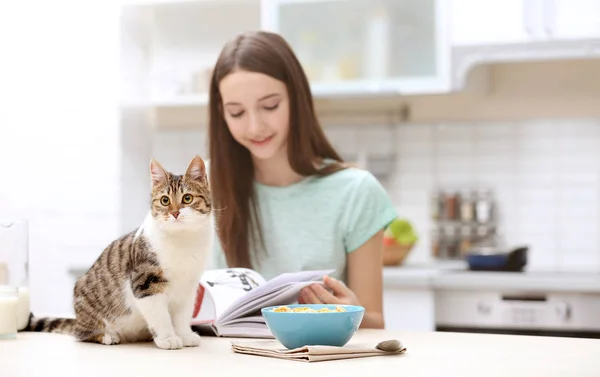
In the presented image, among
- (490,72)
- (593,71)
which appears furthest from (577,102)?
(490,72)

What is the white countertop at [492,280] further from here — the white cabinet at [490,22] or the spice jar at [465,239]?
the white cabinet at [490,22]

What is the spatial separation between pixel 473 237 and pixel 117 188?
1.54m

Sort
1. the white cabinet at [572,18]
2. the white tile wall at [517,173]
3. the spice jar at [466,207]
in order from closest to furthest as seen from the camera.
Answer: the white cabinet at [572,18], the white tile wall at [517,173], the spice jar at [466,207]

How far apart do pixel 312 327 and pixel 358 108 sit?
2603 millimetres

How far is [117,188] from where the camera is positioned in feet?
12.8

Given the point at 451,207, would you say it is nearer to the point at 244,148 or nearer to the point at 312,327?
the point at 244,148

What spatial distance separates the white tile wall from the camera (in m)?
3.65

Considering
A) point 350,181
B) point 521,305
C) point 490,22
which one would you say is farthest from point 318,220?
point 490,22

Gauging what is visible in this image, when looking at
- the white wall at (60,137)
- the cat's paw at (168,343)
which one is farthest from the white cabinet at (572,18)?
the cat's paw at (168,343)

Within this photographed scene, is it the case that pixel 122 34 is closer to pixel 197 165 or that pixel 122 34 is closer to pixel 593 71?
pixel 593 71

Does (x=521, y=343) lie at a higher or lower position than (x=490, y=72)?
lower

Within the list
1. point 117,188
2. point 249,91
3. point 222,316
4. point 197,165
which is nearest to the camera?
point 197,165

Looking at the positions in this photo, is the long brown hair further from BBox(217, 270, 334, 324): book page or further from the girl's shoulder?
BBox(217, 270, 334, 324): book page

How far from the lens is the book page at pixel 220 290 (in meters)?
1.74
